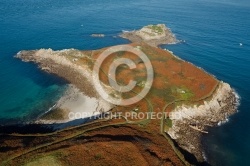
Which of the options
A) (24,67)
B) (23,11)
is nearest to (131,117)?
(24,67)

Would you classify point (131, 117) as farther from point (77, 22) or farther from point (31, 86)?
point (77, 22)

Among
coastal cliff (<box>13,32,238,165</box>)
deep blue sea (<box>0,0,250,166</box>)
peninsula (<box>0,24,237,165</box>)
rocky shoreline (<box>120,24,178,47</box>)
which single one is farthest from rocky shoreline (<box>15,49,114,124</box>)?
rocky shoreline (<box>120,24,178,47</box>)

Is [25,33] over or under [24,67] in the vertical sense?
over

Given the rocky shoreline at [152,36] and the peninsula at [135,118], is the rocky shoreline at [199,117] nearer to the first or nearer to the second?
the peninsula at [135,118]

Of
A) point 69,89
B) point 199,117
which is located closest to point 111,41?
point 69,89

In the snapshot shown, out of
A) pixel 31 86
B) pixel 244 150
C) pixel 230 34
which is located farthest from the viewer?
pixel 230 34

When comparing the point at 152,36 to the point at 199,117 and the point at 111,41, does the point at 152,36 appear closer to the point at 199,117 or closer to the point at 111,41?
the point at 111,41

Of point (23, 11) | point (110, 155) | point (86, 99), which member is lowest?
point (110, 155)

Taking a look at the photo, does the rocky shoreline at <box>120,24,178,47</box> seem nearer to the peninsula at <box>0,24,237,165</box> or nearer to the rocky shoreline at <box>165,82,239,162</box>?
the peninsula at <box>0,24,237,165</box>
